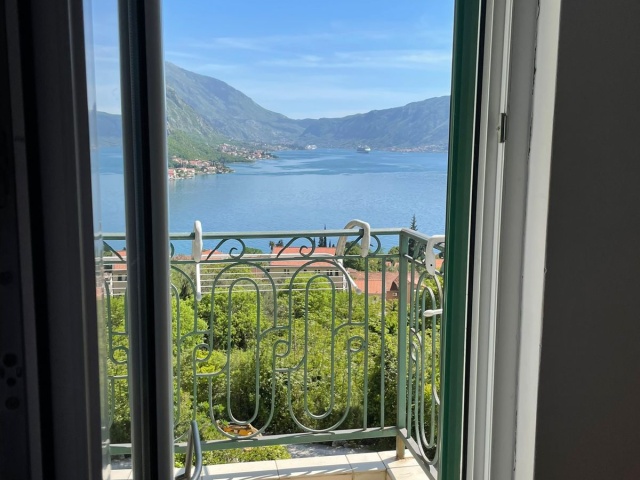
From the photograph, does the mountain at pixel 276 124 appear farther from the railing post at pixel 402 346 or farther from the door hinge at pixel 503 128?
the door hinge at pixel 503 128

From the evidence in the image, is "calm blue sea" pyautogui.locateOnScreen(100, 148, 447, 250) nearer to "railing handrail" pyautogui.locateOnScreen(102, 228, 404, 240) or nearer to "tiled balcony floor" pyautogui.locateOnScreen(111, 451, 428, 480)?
"railing handrail" pyautogui.locateOnScreen(102, 228, 404, 240)

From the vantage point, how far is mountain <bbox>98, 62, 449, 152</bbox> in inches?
135

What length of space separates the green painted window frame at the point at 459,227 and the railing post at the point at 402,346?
1038mm

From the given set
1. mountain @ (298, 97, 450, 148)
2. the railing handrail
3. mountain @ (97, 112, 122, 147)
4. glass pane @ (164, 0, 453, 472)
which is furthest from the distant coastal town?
mountain @ (97, 112, 122, 147)

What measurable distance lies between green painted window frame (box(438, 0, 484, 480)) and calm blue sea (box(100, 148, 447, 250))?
1.67 metres

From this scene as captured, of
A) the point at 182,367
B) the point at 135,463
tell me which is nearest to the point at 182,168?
the point at 182,367

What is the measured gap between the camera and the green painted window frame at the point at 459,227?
1.32 meters

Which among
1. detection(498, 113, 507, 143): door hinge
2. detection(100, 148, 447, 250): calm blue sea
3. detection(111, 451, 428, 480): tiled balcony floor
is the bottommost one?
detection(111, 451, 428, 480): tiled balcony floor

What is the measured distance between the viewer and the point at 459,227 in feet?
4.58

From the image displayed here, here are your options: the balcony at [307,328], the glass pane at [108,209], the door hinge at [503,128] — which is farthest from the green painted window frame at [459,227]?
the glass pane at [108,209]

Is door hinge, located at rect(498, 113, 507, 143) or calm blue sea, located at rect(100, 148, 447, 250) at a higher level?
door hinge, located at rect(498, 113, 507, 143)

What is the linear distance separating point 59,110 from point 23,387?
23 cm

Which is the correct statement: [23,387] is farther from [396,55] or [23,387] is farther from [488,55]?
[396,55]

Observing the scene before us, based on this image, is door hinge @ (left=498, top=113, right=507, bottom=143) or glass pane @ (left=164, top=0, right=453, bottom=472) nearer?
door hinge @ (left=498, top=113, right=507, bottom=143)
